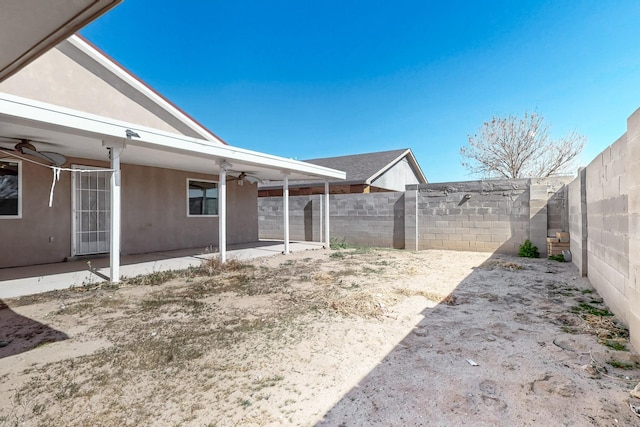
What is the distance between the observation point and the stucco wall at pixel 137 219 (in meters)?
6.25

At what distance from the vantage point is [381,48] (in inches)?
477

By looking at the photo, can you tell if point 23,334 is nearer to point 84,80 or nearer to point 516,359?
point 516,359

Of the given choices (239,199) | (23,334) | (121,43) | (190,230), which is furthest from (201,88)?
(23,334)

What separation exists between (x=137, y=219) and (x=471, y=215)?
9.64 meters

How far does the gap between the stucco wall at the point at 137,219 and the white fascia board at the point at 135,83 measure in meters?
1.46

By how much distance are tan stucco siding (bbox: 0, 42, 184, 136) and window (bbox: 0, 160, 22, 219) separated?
1519 millimetres

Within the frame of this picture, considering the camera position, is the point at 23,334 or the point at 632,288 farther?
the point at 23,334

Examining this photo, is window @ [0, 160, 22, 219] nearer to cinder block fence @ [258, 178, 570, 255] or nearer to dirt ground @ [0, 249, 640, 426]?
dirt ground @ [0, 249, 640, 426]

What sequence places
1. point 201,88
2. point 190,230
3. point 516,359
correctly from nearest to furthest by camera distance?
1. point 516,359
2. point 190,230
3. point 201,88

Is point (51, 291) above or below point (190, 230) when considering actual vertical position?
below

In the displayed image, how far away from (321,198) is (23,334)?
9.14 metres

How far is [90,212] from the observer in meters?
7.34

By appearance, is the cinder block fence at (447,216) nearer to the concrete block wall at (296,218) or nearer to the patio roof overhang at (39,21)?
A: the concrete block wall at (296,218)

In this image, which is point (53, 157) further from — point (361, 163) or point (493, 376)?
point (361, 163)
